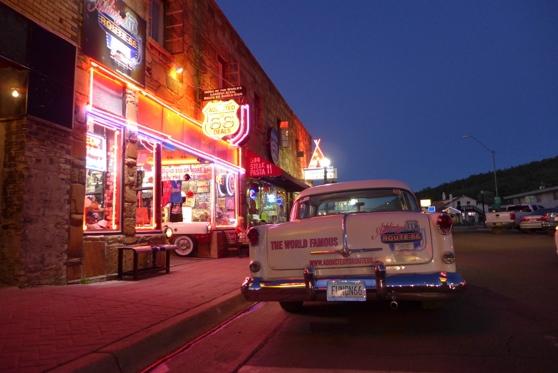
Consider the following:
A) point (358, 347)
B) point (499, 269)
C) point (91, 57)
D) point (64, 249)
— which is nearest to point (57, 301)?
point (64, 249)

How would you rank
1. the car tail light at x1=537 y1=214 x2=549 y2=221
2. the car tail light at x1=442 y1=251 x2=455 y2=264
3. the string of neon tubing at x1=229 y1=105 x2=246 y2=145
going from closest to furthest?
the car tail light at x1=442 y1=251 x2=455 y2=264 < the string of neon tubing at x1=229 y1=105 x2=246 y2=145 < the car tail light at x1=537 y1=214 x2=549 y2=221

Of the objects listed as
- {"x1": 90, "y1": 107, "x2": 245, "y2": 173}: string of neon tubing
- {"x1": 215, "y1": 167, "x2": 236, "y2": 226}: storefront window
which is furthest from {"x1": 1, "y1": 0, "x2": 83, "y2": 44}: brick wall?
{"x1": 215, "y1": 167, "x2": 236, "y2": 226}: storefront window

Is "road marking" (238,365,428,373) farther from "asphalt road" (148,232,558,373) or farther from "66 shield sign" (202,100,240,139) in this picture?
"66 shield sign" (202,100,240,139)

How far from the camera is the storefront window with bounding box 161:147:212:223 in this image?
1505 centimetres

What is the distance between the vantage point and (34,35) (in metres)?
7.66

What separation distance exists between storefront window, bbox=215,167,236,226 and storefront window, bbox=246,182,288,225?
43.0 inches

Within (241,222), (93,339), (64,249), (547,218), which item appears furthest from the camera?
(547,218)

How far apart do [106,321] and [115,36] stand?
6.73 meters

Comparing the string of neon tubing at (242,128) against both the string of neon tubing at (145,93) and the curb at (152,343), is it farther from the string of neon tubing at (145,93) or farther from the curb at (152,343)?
the curb at (152,343)

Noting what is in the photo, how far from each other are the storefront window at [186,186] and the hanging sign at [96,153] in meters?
5.06

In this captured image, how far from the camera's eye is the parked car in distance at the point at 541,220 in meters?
25.4

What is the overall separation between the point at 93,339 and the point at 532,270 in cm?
937

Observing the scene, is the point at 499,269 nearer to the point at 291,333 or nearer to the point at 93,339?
the point at 291,333

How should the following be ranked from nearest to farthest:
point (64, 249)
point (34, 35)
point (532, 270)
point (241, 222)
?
point (34, 35)
point (64, 249)
point (532, 270)
point (241, 222)
